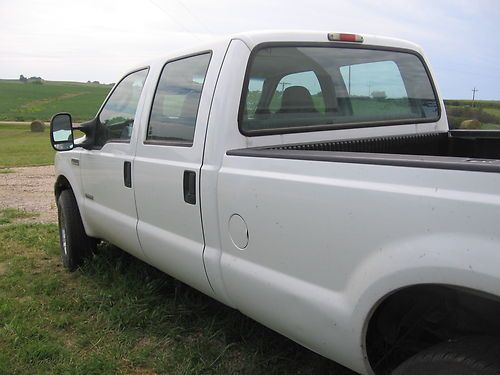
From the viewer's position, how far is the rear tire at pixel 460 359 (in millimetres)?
1678

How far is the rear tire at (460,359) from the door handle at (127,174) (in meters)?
2.25

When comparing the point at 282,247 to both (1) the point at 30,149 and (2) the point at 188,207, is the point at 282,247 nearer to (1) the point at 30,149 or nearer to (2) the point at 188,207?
(2) the point at 188,207

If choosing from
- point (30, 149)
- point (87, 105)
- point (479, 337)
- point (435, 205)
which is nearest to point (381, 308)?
point (479, 337)

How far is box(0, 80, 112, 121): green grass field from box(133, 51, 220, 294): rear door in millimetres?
42997

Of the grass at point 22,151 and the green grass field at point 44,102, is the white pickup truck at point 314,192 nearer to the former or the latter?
the grass at point 22,151

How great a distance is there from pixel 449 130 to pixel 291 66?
5.04ft

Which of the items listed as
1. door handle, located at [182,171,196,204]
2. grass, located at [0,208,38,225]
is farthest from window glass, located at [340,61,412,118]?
grass, located at [0,208,38,225]

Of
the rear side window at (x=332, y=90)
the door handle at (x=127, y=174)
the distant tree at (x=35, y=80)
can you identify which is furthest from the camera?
the distant tree at (x=35, y=80)

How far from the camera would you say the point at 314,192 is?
213 centimetres

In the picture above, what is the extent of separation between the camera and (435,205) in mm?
1711

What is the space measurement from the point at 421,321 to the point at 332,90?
5.70ft

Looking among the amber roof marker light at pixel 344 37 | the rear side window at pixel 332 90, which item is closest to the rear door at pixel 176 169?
the rear side window at pixel 332 90

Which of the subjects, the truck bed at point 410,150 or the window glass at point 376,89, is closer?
the truck bed at point 410,150

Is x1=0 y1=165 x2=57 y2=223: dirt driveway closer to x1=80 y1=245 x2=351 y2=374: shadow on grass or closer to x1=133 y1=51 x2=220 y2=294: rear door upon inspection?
x1=80 y1=245 x2=351 y2=374: shadow on grass
